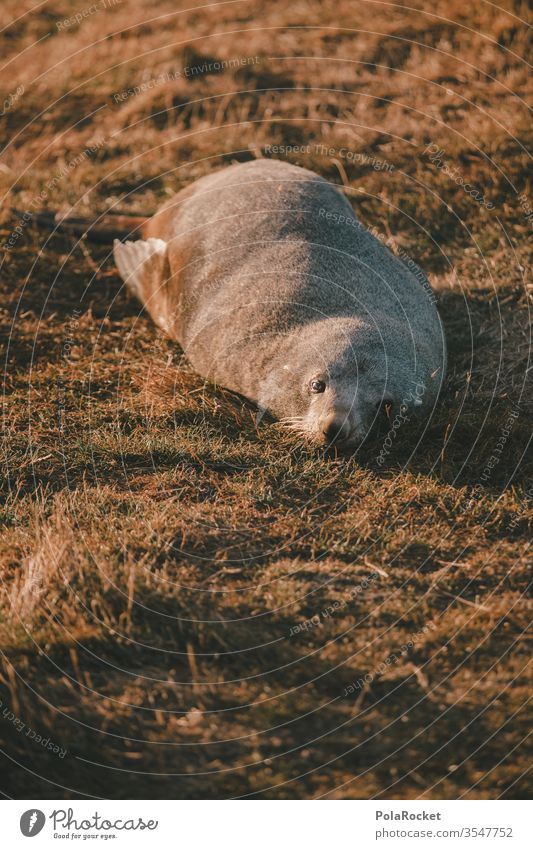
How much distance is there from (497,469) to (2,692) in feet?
10.3

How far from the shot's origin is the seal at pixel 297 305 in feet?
17.4

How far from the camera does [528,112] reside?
8375 mm

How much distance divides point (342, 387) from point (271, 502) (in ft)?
2.73

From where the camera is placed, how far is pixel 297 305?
5777 mm

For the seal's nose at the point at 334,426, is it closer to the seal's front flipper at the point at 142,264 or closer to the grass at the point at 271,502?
the grass at the point at 271,502
